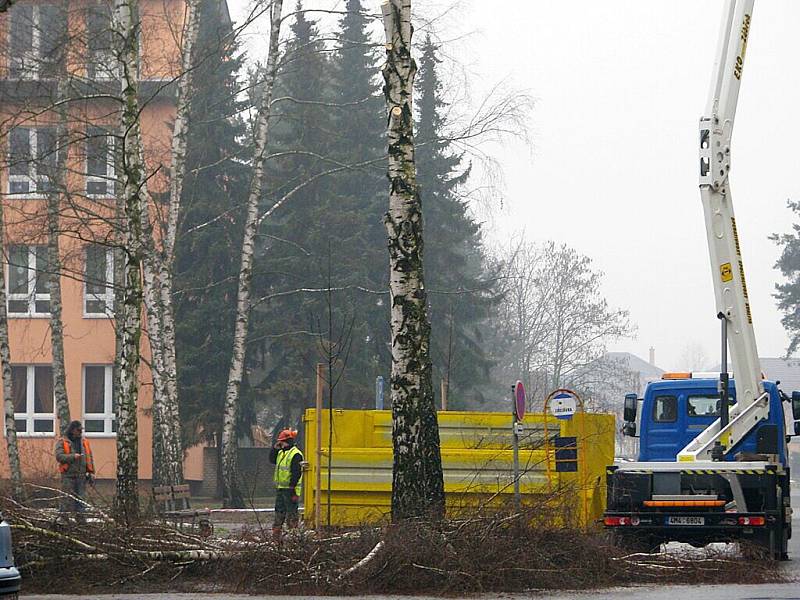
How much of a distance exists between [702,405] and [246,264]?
12.4 m

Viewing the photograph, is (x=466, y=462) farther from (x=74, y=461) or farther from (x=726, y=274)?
(x=74, y=461)

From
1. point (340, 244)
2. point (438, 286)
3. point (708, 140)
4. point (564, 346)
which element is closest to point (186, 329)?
point (340, 244)

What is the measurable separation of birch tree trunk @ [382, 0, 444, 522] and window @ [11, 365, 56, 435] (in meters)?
29.8

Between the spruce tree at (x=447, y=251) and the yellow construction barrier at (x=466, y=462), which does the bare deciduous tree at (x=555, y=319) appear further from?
the yellow construction barrier at (x=466, y=462)

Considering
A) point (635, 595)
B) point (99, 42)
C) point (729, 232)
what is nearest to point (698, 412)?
point (729, 232)

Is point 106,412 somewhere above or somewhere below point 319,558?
above

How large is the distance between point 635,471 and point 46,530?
22.5 ft

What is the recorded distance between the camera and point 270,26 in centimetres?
2889

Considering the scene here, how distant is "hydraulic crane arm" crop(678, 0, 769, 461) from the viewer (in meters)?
17.3

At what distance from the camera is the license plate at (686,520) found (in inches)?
649

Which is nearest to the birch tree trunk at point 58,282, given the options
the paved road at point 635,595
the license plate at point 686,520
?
the license plate at point 686,520

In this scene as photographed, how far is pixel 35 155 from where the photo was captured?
2794 centimetres

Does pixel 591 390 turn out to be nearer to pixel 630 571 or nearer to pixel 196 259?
pixel 196 259

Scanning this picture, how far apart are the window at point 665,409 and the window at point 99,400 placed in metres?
26.1
